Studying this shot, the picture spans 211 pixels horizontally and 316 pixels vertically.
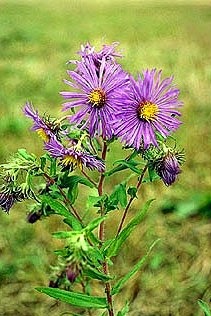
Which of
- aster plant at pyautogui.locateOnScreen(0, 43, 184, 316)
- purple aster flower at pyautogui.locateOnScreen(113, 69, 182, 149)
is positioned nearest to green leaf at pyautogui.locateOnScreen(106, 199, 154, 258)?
aster plant at pyautogui.locateOnScreen(0, 43, 184, 316)

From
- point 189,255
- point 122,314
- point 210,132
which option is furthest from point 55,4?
point 122,314

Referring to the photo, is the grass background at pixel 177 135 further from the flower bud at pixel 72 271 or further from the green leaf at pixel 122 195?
the flower bud at pixel 72 271

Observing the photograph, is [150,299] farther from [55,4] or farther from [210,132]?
[55,4]

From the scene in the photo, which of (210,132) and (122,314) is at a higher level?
(210,132)

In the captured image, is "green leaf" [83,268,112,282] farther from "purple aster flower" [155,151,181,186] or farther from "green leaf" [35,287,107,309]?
"purple aster flower" [155,151,181,186]

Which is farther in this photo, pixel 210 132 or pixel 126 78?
pixel 210 132

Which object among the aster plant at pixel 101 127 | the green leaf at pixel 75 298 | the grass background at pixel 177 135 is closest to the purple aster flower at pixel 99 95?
the aster plant at pixel 101 127
